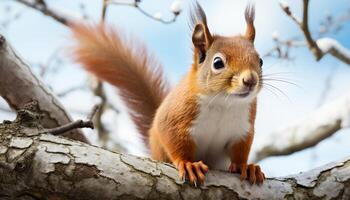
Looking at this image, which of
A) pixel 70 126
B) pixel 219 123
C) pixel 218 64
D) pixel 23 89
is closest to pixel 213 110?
pixel 219 123

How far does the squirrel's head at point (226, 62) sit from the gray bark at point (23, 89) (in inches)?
29.0

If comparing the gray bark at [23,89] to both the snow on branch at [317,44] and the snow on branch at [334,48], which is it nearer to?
the snow on branch at [317,44]

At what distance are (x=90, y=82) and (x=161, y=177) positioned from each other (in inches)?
91.2

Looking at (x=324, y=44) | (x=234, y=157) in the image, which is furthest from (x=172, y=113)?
(x=324, y=44)

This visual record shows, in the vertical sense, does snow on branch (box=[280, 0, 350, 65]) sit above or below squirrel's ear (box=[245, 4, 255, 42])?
above

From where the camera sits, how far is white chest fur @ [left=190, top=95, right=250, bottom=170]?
6.79 feet

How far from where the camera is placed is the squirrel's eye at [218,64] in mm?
2014

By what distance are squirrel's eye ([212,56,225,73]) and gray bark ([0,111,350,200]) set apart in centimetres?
37

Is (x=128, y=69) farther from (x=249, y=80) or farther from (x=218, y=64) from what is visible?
(x=249, y=80)

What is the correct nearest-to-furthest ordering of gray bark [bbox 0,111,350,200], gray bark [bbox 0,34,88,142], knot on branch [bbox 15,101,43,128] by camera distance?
gray bark [bbox 0,111,350,200], knot on branch [bbox 15,101,43,128], gray bark [bbox 0,34,88,142]

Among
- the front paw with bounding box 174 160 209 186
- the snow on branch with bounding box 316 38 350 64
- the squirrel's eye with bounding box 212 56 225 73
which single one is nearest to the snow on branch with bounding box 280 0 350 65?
the snow on branch with bounding box 316 38 350 64

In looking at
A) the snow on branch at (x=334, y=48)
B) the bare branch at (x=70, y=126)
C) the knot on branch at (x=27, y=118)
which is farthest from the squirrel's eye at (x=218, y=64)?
the snow on branch at (x=334, y=48)

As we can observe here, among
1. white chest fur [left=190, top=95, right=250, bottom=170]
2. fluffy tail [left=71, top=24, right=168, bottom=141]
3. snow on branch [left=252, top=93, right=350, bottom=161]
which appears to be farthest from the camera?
snow on branch [left=252, top=93, right=350, bottom=161]

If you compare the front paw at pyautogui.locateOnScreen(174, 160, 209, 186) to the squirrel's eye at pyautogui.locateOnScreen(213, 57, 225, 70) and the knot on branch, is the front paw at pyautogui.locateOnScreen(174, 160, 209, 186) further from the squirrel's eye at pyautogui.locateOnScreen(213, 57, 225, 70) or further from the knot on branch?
the knot on branch
